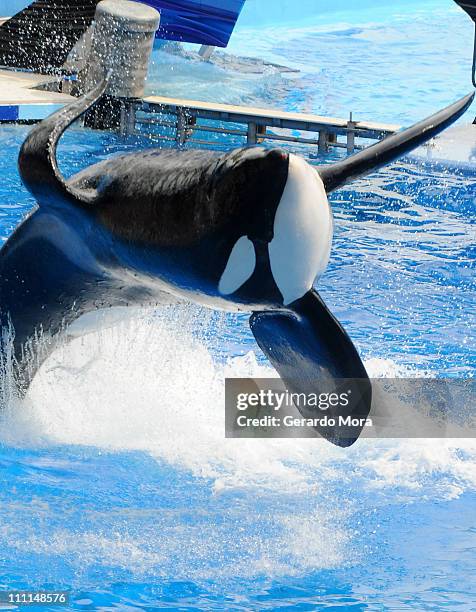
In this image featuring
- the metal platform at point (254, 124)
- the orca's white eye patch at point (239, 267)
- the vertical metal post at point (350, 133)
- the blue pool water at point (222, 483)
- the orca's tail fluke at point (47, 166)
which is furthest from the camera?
the metal platform at point (254, 124)

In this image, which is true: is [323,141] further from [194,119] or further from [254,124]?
[194,119]

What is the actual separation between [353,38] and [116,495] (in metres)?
23.1

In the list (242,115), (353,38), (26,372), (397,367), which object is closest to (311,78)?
(353,38)

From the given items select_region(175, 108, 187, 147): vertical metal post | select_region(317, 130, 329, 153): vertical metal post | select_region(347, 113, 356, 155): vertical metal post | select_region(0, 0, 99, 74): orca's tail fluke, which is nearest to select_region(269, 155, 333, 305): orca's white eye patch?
select_region(347, 113, 356, 155): vertical metal post

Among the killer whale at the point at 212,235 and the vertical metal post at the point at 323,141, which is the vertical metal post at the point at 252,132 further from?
the killer whale at the point at 212,235

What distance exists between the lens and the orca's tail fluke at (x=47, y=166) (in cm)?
386

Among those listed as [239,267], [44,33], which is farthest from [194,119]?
[239,267]

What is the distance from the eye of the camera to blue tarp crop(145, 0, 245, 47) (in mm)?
18219

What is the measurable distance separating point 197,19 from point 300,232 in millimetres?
15777

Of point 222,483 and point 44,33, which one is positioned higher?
point 44,33

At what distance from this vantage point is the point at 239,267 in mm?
3637

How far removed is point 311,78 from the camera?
70.2 feet

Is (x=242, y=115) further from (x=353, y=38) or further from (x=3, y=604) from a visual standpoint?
(x=353, y=38)

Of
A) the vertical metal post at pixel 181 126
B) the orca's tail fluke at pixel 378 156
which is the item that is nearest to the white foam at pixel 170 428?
the orca's tail fluke at pixel 378 156
